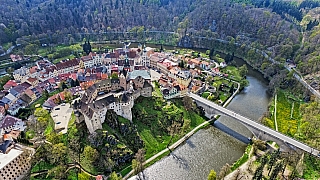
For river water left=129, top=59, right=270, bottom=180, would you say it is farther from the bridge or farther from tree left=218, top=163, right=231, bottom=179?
the bridge

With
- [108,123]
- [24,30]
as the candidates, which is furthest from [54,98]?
[24,30]

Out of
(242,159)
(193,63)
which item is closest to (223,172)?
(242,159)

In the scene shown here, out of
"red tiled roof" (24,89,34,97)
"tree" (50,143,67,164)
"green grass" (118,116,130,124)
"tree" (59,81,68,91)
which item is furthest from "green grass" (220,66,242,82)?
"red tiled roof" (24,89,34,97)

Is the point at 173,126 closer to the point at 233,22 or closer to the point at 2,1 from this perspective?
the point at 233,22

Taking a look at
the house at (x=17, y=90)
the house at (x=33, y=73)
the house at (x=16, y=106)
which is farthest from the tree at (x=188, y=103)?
the house at (x=33, y=73)

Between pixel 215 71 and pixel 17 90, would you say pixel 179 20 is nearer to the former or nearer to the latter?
pixel 215 71

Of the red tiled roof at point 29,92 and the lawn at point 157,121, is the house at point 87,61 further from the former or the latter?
the lawn at point 157,121

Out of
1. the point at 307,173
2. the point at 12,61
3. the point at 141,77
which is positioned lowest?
the point at 12,61
